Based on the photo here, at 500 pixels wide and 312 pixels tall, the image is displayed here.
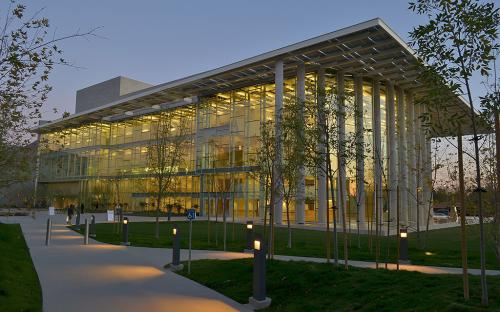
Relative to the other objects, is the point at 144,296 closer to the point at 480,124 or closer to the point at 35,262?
the point at 35,262

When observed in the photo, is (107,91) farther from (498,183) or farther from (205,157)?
(498,183)

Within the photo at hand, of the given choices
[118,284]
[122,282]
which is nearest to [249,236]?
[122,282]

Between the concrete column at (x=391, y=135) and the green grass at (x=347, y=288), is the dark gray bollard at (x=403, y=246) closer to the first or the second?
the green grass at (x=347, y=288)

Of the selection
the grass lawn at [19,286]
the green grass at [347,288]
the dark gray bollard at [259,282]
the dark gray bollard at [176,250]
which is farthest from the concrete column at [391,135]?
the dark gray bollard at [259,282]

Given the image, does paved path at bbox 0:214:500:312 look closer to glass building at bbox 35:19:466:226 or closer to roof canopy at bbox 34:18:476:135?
glass building at bbox 35:19:466:226

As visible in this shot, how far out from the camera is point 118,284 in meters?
11.4

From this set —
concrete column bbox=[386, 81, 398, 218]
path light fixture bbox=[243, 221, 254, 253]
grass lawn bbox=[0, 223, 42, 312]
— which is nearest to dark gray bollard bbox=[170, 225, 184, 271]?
grass lawn bbox=[0, 223, 42, 312]

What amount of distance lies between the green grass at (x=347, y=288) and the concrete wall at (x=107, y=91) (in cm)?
6792

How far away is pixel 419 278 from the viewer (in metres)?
9.89

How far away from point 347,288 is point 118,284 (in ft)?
19.6

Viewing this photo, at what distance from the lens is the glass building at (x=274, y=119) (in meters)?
33.5

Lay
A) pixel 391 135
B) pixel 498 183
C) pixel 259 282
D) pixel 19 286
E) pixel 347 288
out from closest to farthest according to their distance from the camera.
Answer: pixel 498 183
pixel 259 282
pixel 347 288
pixel 19 286
pixel 391 135

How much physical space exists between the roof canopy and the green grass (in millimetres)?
17750

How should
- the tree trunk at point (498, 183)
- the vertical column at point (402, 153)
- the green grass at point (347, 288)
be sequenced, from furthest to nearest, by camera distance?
1. the vertical column at point (402, 153)
2. the green grass at point (347, 288)
3. the tree trunk at point (498, 183)
